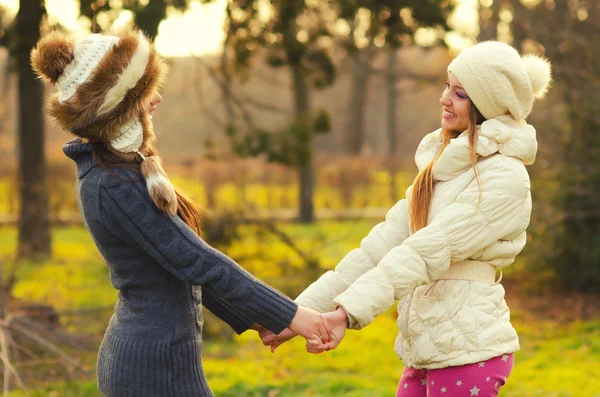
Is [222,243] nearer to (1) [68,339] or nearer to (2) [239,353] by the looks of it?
(2) [239,353]

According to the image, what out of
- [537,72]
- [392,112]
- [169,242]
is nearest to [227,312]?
[169,242]

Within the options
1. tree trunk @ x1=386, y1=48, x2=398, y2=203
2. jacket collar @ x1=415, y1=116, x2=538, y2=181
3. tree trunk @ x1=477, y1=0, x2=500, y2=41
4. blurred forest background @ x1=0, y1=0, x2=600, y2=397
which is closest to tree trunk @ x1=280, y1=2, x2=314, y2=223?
blurred forest background @ x1=0, y1=0, x2=600, y2=397

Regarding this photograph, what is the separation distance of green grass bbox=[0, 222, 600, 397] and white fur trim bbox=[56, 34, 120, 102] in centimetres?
355

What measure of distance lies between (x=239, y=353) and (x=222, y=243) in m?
1.47

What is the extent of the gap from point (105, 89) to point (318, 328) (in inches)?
43.4

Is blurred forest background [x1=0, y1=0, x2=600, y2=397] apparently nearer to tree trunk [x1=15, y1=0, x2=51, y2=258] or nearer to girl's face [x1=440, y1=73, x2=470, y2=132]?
tree trunk [x1=15, y1=0, x2=51, y2=258]

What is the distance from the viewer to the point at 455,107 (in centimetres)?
282

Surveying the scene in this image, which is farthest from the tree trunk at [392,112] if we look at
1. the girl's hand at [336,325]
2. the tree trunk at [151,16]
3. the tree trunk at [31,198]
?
the girl's hand at [336,325]

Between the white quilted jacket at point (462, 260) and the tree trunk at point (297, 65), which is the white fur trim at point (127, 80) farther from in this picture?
the tree trunk at point (297, 65)

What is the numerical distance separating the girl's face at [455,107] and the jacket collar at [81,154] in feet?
4.19

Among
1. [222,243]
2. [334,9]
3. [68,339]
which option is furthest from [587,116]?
[68,339]

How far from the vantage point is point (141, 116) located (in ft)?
8.45

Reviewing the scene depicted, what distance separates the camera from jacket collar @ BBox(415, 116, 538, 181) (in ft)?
8.82

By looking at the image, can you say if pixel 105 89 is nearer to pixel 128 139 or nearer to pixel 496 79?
pixel 128 139
